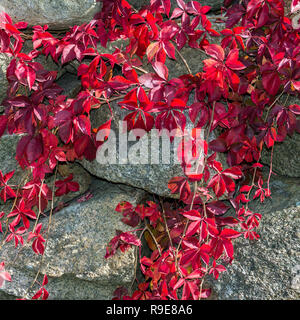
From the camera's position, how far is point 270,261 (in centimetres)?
130

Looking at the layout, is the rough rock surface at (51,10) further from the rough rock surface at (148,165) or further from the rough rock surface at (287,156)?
the rough rock surface at (287,156)

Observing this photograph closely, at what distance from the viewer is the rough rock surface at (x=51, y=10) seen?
1.38m

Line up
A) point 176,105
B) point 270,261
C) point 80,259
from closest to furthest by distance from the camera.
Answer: point 176,105 < point 270,261 < point 80,259

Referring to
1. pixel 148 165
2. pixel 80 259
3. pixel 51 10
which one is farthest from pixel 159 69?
pixel 80 259

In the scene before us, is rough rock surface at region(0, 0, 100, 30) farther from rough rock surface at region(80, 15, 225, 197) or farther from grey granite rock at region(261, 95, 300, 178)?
grey granite rock at region(261, 95, 300, 178)

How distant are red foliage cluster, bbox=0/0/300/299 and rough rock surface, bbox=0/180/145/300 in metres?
0.06

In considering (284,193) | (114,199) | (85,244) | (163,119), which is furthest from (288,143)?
(85,244)

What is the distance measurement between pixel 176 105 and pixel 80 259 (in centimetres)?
72

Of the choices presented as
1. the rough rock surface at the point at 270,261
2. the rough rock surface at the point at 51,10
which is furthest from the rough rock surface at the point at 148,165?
the rough rock surface at the point at 270,261

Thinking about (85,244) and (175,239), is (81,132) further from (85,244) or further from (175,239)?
(175,239)

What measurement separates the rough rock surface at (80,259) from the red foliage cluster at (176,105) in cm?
6

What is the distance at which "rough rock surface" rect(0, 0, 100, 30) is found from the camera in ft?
4.52

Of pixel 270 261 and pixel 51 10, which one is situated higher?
pixel 51 10

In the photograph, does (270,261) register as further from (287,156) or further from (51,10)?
(51,10)
